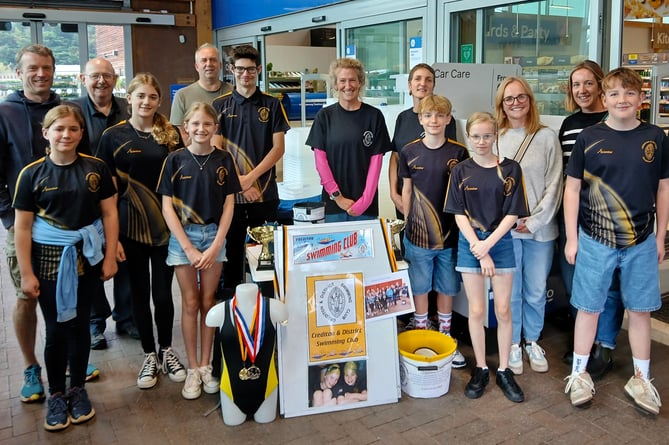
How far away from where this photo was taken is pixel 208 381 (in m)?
2.98

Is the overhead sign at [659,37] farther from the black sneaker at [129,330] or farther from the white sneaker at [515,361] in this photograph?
the black sneaker at [129,330]

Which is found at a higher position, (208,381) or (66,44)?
(66,44)

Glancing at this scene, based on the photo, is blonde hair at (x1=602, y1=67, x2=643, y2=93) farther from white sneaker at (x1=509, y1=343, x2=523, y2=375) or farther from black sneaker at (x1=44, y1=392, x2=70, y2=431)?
black sneaker at (x1=44, y1=392, x2=70, y2=431)

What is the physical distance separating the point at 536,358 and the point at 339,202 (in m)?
1.30

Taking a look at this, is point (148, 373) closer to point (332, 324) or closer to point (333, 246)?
point (332, 324)

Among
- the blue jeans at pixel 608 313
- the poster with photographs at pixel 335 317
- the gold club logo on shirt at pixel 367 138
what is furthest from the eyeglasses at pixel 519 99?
the poster with photographs at pixel 335 317

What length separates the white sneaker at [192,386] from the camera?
115 inches

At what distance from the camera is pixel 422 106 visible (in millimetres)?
2938

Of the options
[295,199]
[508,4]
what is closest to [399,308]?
[295,199]

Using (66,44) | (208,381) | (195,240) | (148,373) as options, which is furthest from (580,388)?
(66,44)

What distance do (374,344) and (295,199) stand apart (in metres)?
1.82

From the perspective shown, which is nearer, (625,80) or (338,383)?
(625,80)

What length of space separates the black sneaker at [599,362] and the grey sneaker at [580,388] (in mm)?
211

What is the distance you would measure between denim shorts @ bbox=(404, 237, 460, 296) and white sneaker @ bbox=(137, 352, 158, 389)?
4.45ft
